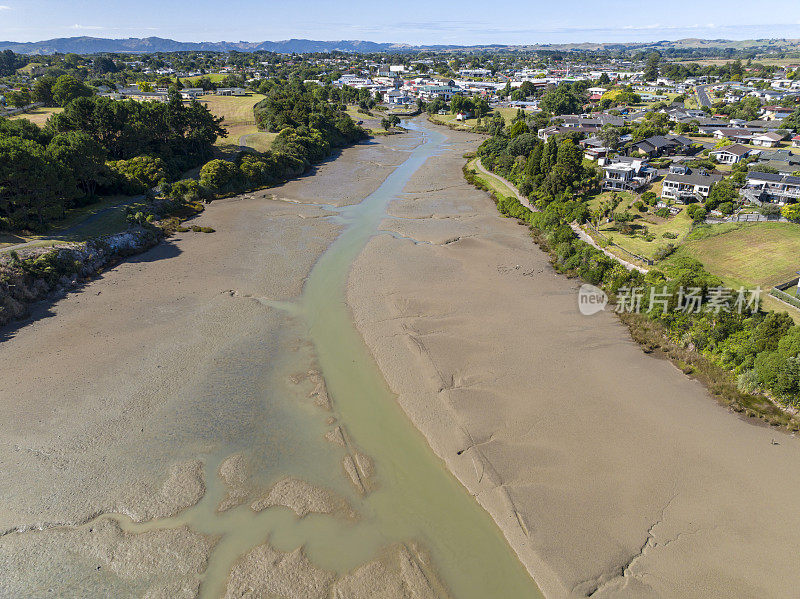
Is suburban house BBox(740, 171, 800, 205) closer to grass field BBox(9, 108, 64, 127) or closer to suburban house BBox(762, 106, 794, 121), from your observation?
suburban house BBox(762, 106, 794, 121)

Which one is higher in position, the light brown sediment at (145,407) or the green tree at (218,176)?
the green tree at (218,176)

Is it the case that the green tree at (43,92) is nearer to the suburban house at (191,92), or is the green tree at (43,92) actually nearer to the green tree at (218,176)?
the suburban house at (191,92)

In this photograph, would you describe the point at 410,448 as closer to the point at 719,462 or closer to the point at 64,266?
the point at 719,462

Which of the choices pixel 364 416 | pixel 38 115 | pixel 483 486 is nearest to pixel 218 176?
pixel 364 416

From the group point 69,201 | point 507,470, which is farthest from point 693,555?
point 69,201

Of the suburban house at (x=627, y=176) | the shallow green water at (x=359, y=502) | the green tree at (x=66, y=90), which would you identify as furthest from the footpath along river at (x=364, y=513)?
the green tree at (x=66, y=90)
